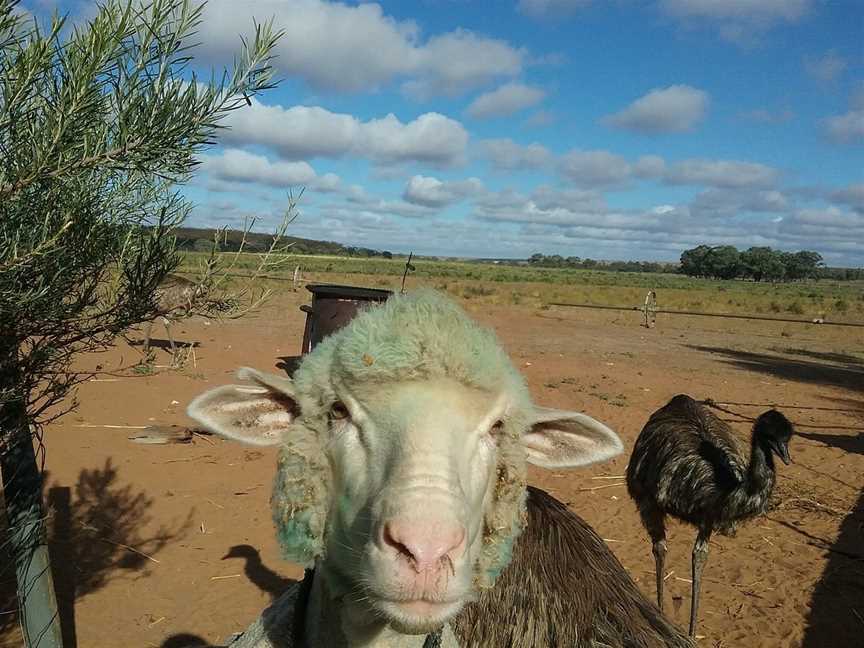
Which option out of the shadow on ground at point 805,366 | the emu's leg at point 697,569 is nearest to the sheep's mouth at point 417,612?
the emu's leg at point 697,569

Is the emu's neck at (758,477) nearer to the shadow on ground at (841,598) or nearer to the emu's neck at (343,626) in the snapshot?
the shadow on ground at (841,598)

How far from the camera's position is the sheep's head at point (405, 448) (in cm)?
161

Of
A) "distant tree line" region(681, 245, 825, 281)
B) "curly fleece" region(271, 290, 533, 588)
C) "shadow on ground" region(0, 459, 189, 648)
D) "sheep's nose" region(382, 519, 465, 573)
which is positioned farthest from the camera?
"distant tree line" region(681, 245, 825, 281)

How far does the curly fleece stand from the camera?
1887 mm

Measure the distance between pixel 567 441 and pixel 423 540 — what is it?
983mm

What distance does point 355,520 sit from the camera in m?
1.83

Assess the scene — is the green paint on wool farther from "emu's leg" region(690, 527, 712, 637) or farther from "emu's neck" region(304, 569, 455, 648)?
"emu's leg" region(690, 527, 712, 637)

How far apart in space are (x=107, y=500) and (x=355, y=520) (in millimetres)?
6633

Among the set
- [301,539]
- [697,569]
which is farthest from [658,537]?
[301,539]

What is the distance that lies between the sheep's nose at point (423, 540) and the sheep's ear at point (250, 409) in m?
0.78

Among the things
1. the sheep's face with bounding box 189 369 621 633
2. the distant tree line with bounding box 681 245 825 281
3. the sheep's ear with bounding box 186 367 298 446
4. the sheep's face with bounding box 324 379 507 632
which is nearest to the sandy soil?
the sheep's ear with bounding box 186 367 298 446

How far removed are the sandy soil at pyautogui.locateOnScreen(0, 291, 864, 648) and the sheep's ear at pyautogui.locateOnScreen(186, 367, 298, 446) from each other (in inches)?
65.2

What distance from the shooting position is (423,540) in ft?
5.11

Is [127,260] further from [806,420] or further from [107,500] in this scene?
[806,420]
